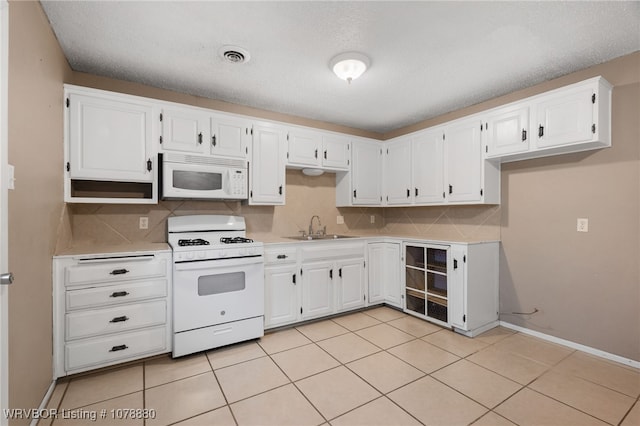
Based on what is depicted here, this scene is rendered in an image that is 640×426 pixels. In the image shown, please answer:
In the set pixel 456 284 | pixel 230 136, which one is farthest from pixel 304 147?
pixel 456 284

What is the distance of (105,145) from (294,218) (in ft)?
6.77

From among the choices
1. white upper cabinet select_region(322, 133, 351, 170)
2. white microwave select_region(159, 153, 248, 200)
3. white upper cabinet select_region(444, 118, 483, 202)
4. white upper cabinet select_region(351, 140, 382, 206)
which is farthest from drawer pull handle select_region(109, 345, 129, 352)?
white upper cabinet select_region(444, 118, 483, 202)

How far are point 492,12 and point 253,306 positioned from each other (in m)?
2.87

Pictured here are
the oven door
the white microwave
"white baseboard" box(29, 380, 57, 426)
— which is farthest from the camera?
the white microwave

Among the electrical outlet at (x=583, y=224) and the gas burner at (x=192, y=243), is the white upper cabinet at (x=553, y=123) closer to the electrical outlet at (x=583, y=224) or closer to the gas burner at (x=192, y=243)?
the electrical outlet at (x=583, y=224)

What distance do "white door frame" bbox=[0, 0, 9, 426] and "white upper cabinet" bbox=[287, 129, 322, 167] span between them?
7.77 ft

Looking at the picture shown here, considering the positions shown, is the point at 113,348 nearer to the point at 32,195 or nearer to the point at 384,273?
the point at 32,195

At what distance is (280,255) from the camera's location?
9.94ft

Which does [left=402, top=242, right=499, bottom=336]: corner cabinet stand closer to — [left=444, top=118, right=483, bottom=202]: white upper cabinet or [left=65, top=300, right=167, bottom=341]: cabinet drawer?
[left=444, top=118, right=483, bottom=202]: white upper cabinet

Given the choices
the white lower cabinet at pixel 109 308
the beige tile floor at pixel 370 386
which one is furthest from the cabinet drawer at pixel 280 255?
the white lower cabinet at pixel 109 308

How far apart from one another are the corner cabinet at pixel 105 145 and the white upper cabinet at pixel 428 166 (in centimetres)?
290

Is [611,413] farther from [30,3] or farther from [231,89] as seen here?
[30,3]

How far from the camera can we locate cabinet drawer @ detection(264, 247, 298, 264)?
2.97 m

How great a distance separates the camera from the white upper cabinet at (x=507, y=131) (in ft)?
8.97
